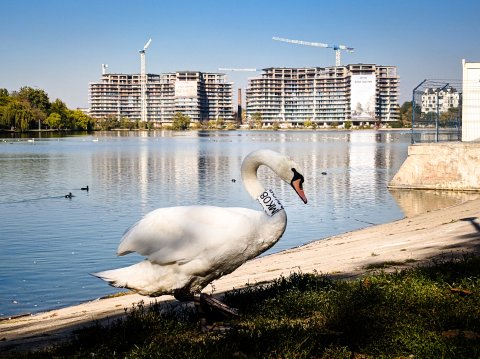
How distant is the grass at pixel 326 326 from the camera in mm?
4141

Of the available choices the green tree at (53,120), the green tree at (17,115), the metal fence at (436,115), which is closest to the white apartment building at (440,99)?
the metal fence at (436,115)

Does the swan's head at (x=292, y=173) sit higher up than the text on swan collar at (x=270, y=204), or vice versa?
the swan's head at (x=292, y=173)

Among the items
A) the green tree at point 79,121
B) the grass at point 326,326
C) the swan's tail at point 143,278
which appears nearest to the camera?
Result: the grass at point 326,326

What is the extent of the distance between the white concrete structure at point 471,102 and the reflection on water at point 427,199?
336 cm

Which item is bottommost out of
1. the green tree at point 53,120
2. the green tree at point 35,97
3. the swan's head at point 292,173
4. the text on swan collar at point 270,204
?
the text on swan collar at point 270,204

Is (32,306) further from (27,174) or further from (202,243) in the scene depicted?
(27,174)

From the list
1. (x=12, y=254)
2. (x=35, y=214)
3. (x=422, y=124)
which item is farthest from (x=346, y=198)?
(x=12, y=254)

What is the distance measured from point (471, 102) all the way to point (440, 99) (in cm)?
141

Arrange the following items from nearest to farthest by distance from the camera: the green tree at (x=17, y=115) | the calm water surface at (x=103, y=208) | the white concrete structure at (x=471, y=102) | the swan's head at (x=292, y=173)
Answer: the swan's head at (x=292, y=173) → the calm water surface at (x=103, y=208) → the white concrete structure at (x=471, y=102) → the green tree at (x=17, y=115)

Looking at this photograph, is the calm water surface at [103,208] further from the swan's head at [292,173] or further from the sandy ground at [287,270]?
the swan's head at [292,173]

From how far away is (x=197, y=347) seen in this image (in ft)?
13.9

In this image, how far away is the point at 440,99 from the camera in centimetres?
2689

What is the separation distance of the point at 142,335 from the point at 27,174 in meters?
39.3

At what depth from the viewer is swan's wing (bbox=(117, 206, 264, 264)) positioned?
498cm
